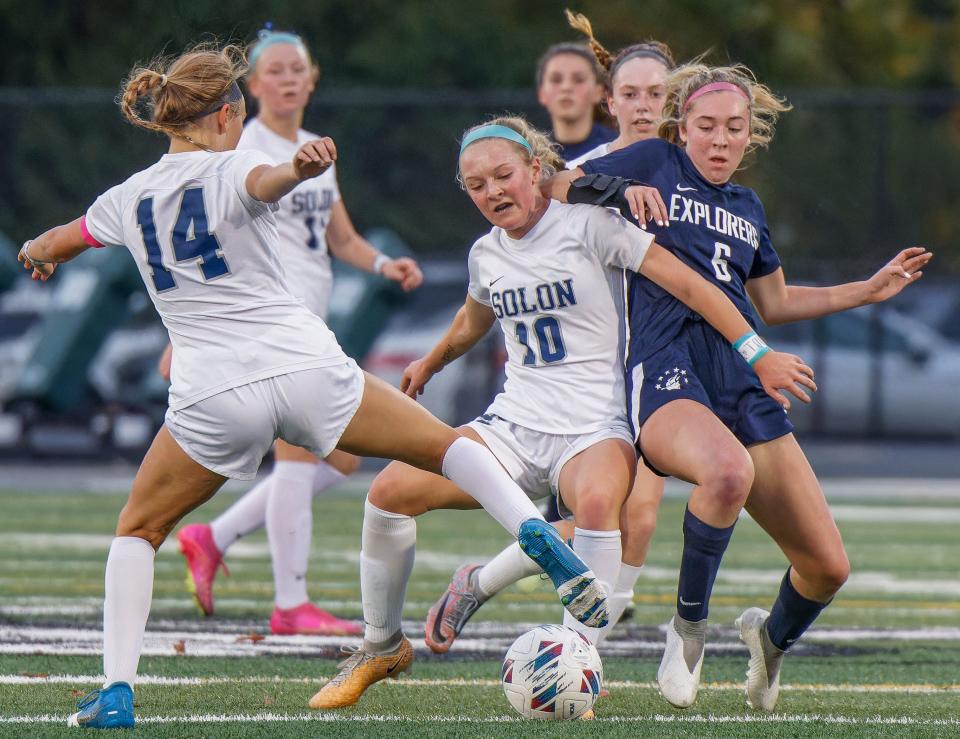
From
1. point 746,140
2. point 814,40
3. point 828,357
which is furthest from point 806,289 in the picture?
point 814,40

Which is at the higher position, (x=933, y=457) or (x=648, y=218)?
(x=648, y=218)

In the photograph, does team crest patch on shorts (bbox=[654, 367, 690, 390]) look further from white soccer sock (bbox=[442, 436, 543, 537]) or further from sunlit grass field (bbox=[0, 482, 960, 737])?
sunlit grass field (bbox=[0, 482, 960, 737])

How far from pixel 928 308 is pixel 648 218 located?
1282 cm

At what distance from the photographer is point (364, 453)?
479cm

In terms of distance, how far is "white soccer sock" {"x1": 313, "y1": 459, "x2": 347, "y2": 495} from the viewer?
7215mm

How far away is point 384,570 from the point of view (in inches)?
205

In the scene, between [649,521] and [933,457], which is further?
[933,457]

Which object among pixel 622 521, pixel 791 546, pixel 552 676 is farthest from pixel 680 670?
pixel 622 521

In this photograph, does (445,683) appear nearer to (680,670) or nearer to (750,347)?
(680,670)

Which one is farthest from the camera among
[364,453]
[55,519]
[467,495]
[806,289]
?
[55,519]

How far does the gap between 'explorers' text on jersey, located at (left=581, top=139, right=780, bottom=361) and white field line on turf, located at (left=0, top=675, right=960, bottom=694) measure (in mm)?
1168

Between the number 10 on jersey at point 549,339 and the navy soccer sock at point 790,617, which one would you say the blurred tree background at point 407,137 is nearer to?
the number 10 on jersey at point 549,339

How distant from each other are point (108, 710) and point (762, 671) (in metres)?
1.93

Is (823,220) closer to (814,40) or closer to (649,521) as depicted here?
(814,40)
